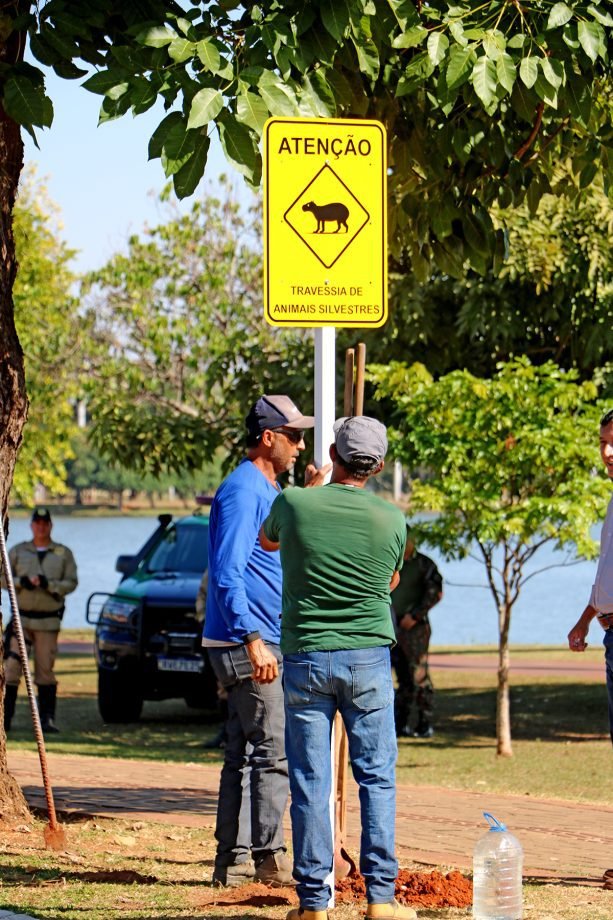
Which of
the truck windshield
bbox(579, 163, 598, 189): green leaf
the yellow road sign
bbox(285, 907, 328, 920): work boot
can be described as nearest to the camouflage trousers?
the truck windshield

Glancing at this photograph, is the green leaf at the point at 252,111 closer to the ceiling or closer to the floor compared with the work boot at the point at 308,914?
closer to the ceiling

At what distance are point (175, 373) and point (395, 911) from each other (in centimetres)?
1761

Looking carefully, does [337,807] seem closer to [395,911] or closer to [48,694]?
[395,911]

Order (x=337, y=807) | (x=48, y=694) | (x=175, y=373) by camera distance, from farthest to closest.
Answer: (x=175, y=373), (x=48, y=694), (x=337, y=807)

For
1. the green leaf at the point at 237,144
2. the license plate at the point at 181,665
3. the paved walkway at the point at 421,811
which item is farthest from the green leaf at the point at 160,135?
the license plate at the point at 181,665

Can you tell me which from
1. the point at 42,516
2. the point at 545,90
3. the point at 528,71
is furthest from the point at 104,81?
the point at 42,516

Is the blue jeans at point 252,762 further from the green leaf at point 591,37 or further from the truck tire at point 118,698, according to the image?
the truck tire at point 118,698

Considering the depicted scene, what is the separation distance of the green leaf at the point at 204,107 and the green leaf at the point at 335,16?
0.85 m

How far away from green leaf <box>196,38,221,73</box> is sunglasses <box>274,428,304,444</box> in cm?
152

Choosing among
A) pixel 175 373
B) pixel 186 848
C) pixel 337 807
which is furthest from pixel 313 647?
pixel 175 373

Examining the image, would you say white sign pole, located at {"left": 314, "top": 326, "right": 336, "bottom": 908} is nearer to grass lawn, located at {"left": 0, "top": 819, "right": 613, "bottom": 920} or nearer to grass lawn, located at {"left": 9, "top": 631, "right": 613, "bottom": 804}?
grass lawn, located at {"left": 0, "top": 819, "right": 613, "bottom": 920}

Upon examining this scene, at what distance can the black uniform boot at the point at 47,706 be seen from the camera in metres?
14.9

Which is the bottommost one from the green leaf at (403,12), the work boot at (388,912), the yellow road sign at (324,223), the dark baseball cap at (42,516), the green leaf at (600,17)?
the work boot at (388,912)

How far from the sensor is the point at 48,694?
14883 millimetres
